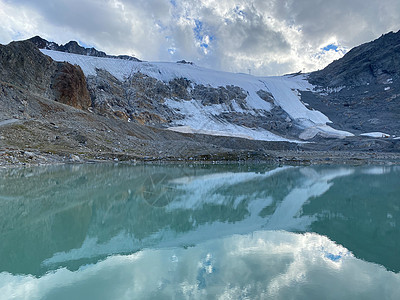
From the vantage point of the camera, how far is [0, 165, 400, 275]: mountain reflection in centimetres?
905

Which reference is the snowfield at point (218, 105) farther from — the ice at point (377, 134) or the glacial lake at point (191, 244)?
the glacial lake at point (191, 244)

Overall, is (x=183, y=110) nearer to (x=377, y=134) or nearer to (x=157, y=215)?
(x=377, y=134)

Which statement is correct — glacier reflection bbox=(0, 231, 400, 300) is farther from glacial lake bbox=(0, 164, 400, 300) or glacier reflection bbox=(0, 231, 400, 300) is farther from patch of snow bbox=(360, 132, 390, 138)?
patch of snow bbox=(360, 132, 390, 138)

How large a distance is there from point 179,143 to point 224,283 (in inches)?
1717

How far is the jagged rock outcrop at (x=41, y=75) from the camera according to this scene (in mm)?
51500

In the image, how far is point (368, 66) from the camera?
11906cm

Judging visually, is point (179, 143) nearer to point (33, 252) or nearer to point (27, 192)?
point (27, 192)

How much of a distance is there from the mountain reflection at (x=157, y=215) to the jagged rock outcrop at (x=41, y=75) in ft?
116

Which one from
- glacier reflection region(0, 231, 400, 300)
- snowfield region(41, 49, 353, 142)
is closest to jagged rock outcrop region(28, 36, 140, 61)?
snowfield region(41, 49, 353, 142)

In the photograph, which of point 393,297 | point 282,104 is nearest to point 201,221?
point 393,297

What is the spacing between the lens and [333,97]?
4417 inches

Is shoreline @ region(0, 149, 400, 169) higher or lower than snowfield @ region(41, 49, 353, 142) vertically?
lower

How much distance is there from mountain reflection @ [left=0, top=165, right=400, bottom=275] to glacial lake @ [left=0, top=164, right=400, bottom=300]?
5cm

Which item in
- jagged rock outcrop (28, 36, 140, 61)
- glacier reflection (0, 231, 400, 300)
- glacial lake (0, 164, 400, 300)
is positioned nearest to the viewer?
glacier reflection (0, 231, 400, 300)
